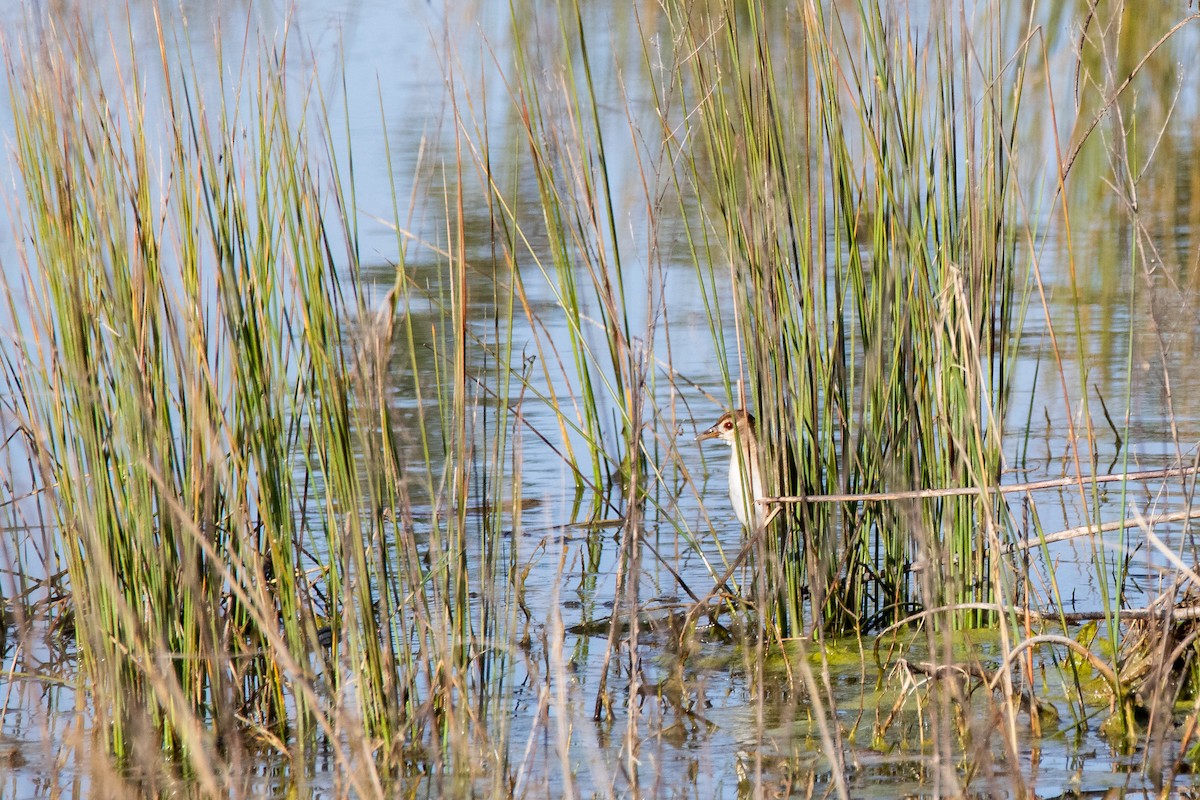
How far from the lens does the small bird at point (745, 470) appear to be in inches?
153

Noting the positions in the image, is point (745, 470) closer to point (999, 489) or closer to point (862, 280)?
point (862, 280)

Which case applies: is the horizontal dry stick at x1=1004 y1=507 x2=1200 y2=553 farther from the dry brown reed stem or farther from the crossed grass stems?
the dry brown reed stem

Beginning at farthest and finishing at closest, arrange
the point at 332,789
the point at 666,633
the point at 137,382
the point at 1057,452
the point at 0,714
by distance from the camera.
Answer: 1. the point at 1057,452
2. the point at 666,633
3. the point at 0,714
4. the point at 332,789
5. the point at 137,382

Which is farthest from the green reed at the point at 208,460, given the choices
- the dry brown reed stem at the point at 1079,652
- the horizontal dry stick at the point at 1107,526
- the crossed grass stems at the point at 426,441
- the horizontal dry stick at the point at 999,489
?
the horizontal dry stick at the point at 1107,526

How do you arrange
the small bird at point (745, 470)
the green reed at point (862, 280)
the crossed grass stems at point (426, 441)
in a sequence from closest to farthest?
the crossed grass stems at point (426, 441)
the green reed at point (862, 280)
the small bird at point (745, 470)

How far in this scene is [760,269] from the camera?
12.4 feet

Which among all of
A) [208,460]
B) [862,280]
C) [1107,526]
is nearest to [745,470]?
[862,280]

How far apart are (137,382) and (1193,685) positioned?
228 centimetres

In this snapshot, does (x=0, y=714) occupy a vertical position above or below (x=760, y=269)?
below

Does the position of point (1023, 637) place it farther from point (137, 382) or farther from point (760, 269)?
point (137, 382)

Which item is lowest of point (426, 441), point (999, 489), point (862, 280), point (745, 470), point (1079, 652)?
point (1079, 652)

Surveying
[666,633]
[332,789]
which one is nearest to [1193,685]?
[666,633]

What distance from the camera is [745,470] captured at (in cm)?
432

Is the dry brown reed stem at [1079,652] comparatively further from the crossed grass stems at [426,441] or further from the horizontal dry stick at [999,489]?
the horizontal dry stick at [999,489]
